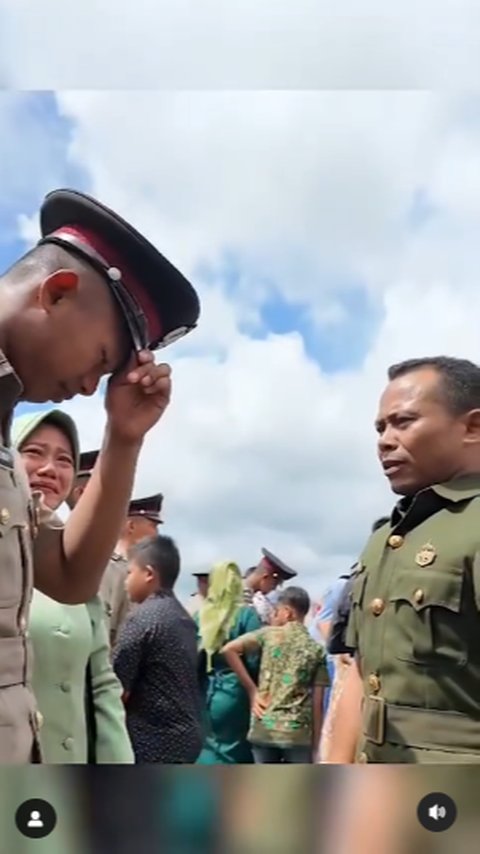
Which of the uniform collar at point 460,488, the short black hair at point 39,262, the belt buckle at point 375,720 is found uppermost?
the short black hair at point 39,262

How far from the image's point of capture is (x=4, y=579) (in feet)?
4.19

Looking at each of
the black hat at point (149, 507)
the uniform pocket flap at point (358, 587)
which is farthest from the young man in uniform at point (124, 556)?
the uniform pocket flap at point (358, 587)

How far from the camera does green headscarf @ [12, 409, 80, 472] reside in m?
1.30

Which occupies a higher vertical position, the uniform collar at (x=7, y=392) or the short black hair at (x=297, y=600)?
the uniform collar at (x=7, y=392)

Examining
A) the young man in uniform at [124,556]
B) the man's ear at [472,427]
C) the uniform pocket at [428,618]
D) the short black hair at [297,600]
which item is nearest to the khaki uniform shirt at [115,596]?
the young man in uniform at [124,556]

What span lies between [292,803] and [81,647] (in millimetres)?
292

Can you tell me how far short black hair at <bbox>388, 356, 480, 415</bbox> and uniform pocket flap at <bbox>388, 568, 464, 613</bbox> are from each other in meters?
0.20

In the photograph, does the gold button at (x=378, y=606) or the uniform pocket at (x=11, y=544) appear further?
the gold button at (x=378, y=606)

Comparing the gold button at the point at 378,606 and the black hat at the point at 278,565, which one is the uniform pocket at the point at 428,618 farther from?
the black hat at the point at 278,565

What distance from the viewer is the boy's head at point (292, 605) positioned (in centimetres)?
125

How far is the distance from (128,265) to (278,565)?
0.38 m

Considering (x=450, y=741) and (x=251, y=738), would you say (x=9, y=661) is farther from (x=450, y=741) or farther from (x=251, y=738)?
(x=450, y=741)

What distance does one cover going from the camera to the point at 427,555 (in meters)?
1.41

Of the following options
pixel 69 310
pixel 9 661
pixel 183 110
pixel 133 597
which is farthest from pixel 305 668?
pixel 183 110
